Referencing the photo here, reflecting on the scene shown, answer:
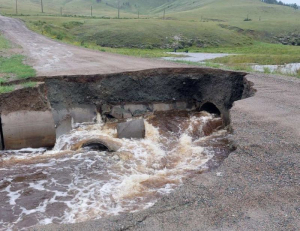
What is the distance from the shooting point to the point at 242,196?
5223 millimetres

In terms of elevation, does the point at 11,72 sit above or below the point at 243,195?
above

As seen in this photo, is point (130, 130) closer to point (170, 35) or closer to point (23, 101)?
point (23, 101)

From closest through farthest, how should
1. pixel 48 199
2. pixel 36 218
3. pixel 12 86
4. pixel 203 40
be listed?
1. pixel 36 218
2. pixel 48 199
3. pixel 12 86
4. pixel 203 40

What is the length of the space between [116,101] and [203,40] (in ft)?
133

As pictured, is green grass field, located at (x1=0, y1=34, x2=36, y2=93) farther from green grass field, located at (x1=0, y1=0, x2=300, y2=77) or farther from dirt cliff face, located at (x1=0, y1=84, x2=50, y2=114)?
green grass field, located at (x1=0, y1=0, x2=300, y2=77)

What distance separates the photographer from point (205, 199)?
17.0 ft

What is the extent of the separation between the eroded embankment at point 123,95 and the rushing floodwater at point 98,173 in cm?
94

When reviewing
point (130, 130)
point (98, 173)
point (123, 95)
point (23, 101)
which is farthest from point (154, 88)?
point (98, 173)

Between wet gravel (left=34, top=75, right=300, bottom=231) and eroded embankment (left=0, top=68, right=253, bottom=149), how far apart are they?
590 cm

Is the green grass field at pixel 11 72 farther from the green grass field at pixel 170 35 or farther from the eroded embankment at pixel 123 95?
the green grass field at pixel 170 35

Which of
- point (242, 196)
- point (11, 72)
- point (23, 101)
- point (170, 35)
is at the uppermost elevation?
point (170, 35)

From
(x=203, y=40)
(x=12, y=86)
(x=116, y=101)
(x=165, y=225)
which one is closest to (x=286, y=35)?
(x=203, y=40)

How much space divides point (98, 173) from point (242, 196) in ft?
15.1

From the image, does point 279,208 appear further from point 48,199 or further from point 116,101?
point 116,101
